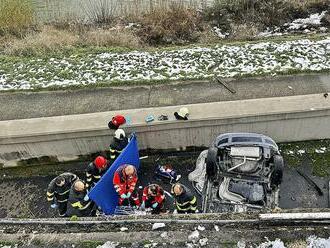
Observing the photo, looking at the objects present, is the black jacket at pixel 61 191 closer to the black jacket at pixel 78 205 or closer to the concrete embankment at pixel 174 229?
the black jacket at pixel 78 205

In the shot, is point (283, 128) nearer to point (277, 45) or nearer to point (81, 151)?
point (277, 45)

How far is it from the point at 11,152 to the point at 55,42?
459 cm

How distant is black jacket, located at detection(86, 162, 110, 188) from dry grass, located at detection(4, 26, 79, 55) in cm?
576

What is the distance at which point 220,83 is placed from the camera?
985cm

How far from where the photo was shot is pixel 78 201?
7129 millimetres

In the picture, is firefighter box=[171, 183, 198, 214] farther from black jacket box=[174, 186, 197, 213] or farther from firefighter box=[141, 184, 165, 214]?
firefighter box=[141, 184, 165, 214]

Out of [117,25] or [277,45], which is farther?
[117,25]

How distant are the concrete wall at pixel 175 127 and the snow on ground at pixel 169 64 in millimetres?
1498

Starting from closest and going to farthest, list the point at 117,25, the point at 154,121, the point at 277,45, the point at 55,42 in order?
the point at 154,121, the point at 277,45, the point at 55,42, the point at 117,25

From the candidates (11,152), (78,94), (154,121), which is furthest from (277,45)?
(11,152)

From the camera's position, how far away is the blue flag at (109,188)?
286 inches

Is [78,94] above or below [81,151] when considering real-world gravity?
above

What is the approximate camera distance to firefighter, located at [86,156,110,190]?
7.59 m

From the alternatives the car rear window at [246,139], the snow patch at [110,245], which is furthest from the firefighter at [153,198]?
the snow patch at [110,245]
